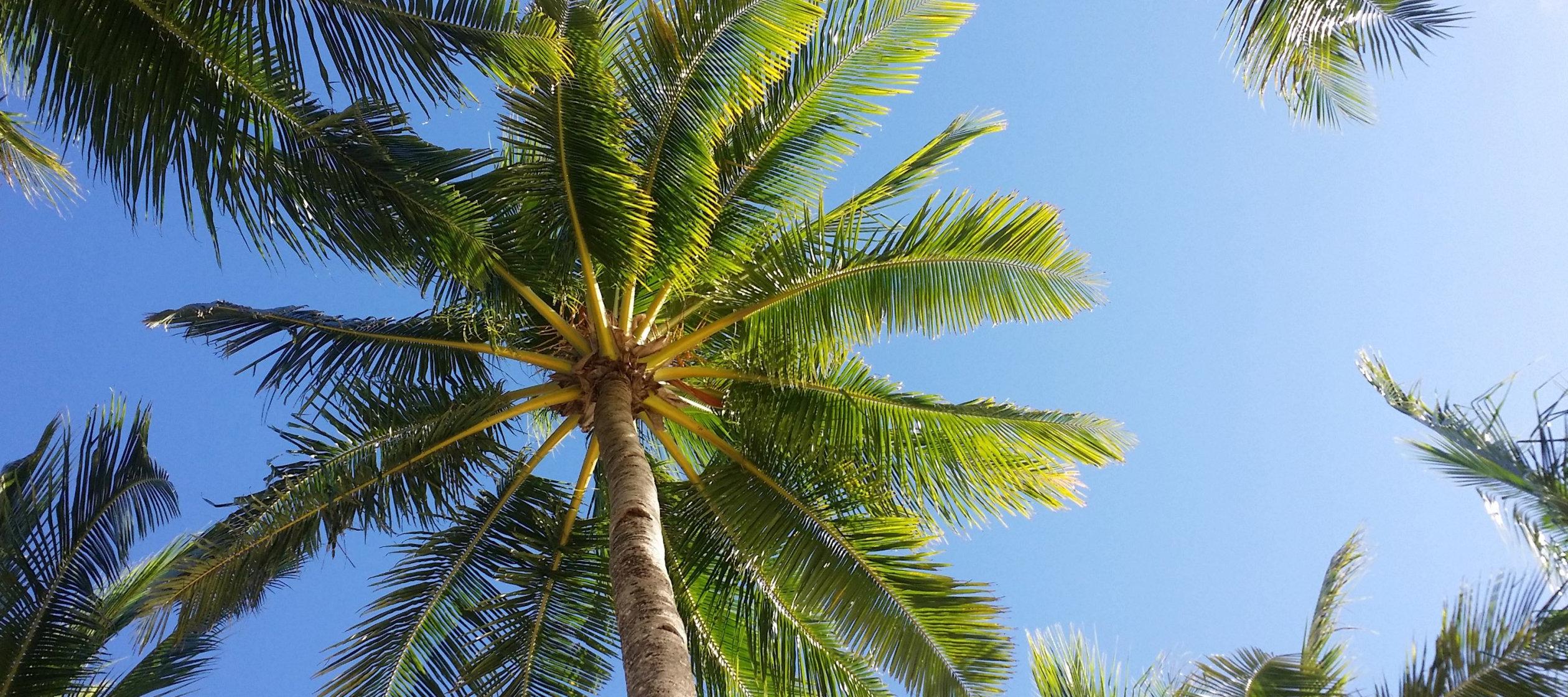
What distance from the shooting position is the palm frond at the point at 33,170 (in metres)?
9.31

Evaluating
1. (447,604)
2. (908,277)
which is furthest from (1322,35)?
(447,604)

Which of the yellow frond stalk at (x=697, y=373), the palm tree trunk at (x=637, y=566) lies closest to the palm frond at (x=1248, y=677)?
the palm tree trunk at (x=637, y=566)

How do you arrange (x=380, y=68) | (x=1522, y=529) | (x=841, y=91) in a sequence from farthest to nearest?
(x=841, y=91), (x=1522, y=529), (x=380, y=68)

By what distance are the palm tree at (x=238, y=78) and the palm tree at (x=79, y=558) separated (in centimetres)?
352

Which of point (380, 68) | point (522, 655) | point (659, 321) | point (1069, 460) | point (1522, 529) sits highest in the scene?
point (659, 321)

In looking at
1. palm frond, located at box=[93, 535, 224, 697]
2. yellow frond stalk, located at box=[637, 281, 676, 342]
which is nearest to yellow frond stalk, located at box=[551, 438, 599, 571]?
yellow frond stalk, located at box=[637, 281, 676, 342]

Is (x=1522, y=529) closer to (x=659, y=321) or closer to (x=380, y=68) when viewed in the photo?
(x=659, y=321)

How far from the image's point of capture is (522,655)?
29.5 feet

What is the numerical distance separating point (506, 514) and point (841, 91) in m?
4.07

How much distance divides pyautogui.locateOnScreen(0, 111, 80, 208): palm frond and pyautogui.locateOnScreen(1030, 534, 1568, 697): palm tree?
27.0 feet

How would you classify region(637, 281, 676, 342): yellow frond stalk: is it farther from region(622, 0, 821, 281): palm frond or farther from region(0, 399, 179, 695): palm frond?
region(0, 399, 179, 695): palm frond

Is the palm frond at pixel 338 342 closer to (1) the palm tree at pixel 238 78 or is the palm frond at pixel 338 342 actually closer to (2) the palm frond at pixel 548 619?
(2) the palm frond at pixel 548 619

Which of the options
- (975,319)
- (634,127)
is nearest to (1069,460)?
(975,319)

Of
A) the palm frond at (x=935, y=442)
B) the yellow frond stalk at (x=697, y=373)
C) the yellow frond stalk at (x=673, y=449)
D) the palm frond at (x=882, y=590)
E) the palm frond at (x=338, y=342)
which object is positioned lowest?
the palm frond at (x=882, y=590)
